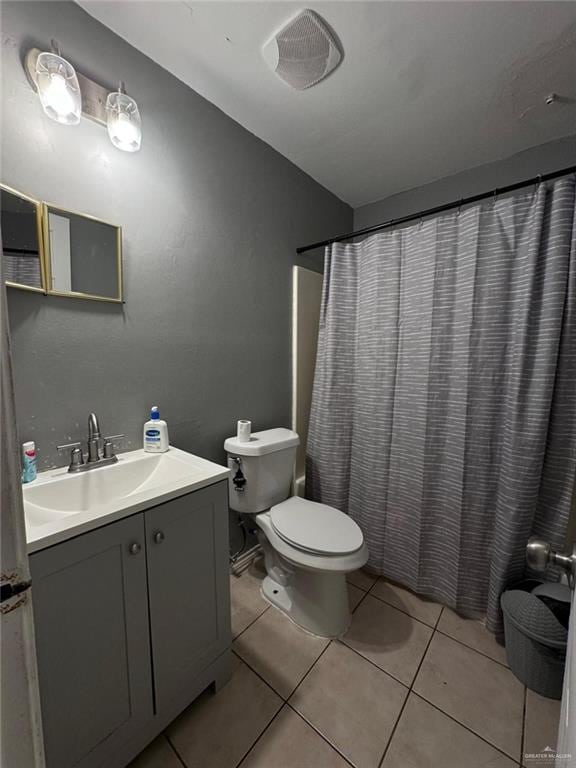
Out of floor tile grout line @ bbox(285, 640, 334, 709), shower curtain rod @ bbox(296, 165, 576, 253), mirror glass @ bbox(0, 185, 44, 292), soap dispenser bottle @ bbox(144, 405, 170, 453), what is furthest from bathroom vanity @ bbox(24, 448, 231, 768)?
shower curtain rod @ bbox(296, 165, 576, 253)

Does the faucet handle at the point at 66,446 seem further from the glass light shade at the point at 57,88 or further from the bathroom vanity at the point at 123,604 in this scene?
the glass light shade at the point at 57,88

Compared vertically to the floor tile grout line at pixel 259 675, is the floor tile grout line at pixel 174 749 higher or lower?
lower

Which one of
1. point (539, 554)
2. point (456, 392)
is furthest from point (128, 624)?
point (456, 392)

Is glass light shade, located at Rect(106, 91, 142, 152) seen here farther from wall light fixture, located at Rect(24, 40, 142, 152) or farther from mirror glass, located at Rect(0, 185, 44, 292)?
mirror glass, located at Rect(0, 185, 44, 292)

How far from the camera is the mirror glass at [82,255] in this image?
98 cm

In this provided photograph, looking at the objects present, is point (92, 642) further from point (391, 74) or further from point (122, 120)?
point (391, 74)

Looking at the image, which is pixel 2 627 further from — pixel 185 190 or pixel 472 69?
pixel 472 69

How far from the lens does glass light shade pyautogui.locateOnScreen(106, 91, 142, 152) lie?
1.03m

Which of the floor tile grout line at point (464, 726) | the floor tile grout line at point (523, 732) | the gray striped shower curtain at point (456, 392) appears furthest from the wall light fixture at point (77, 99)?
the floor tile grout line at point (523, 732)

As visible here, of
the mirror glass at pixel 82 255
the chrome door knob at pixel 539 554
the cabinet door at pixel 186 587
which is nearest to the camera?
the chrome door knob at pixel 539 554

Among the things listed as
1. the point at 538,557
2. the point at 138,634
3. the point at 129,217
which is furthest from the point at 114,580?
the point at 129,217

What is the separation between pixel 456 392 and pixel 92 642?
60.3 inches

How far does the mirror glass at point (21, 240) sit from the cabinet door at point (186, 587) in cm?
80

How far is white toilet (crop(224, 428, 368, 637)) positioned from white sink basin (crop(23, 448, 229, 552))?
1.25 feet
